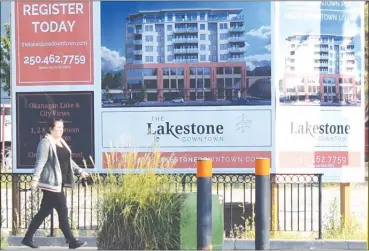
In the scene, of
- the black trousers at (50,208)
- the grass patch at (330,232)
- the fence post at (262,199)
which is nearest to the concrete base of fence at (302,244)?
the grass patch at (330,232)

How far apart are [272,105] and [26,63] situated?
349cm

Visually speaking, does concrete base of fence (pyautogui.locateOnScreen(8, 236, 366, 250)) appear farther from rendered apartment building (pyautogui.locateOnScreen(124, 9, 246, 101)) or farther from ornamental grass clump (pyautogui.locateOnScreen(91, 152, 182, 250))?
rendered apartment building (pyautogui.locateOnScreen(124, 9, 246, 101))

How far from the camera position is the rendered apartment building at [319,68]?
10938 mm

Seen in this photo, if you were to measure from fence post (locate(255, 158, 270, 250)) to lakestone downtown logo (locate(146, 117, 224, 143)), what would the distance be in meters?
2.53

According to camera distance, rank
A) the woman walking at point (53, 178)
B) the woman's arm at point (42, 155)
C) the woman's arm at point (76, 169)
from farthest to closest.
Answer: the woman's arm at point (76, 169) < the woman walking at point (53, 178) < the woman's arm at point (42, 155)

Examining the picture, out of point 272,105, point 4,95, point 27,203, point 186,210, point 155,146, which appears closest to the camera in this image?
point 186,210

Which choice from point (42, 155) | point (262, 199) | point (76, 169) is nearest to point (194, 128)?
point (76, 169)

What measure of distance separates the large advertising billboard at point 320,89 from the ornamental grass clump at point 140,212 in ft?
9.03

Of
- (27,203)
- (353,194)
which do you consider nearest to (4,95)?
(353,194)

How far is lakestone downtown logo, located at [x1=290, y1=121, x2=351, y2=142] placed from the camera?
10.9 meters

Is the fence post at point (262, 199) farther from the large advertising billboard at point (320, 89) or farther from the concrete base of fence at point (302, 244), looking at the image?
the large advertising billboard at point (320, 89)

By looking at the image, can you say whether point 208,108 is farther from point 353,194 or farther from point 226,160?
point 353,194

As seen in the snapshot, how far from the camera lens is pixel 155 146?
9.96 m

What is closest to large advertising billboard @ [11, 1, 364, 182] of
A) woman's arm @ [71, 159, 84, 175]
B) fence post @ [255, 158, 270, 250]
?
woman's arm @ [71, 159, 84, 175]
